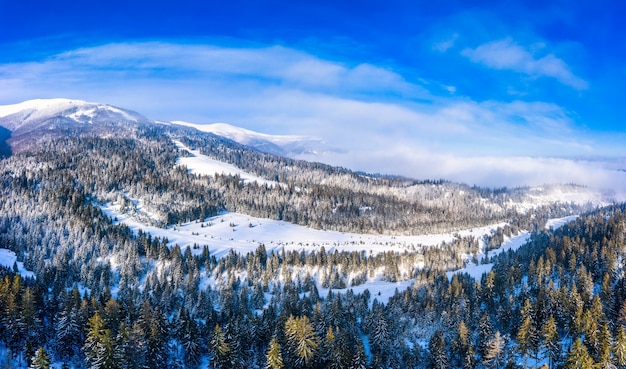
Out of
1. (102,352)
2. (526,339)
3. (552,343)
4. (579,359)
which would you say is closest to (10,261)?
(102,352)

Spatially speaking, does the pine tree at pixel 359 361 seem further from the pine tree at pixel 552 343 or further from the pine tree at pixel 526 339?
the pine tree at pixel 552 343

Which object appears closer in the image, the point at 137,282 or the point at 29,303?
the point at 29,303

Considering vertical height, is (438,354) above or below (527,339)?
below

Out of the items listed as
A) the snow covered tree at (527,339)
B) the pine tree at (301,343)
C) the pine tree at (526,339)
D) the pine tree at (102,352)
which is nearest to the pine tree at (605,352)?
the snow covered tree at (527,339)

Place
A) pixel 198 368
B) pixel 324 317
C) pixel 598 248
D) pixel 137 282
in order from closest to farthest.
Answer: pixel 198 368
pixel 324 317
pixel 598 248
pixel 137 282

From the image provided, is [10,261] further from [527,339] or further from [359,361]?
[527,339]

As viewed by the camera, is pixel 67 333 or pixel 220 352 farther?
pixel 67 333

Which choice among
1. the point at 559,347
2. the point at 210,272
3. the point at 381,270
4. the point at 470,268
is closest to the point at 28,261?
the point at 210,272

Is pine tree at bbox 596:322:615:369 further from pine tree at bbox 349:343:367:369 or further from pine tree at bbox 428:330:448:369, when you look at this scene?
pine tree at bbox 349:343:367:369

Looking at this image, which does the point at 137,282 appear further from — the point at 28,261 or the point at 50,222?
the point at 50,222
